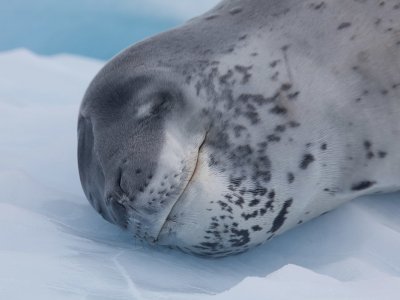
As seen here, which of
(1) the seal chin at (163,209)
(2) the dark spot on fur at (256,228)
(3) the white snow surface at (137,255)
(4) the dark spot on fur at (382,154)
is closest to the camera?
(3) the white snow surface at (137,255)

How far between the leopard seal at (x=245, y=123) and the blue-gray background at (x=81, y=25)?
3901mm

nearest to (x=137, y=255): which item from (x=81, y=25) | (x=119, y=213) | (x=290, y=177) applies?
(x=119, y=213)

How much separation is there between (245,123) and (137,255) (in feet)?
1.52

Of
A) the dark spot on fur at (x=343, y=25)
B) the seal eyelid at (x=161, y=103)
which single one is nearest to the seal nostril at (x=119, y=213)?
the seal eyelid at (x=161, y=103)

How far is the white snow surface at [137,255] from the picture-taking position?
1611 mm

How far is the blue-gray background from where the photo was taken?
598 centimetres

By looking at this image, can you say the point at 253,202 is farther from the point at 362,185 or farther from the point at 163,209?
the point at 362,185

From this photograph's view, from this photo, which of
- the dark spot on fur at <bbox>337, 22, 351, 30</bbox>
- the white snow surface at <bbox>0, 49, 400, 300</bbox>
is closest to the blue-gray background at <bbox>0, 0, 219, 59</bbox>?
the white snow surface at <bbox>0, 49, 400, 300</bbox>

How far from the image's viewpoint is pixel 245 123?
1858 millimetres

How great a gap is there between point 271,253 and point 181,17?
438cm

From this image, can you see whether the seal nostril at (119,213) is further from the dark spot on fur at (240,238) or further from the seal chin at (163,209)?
the dark spot on fur at (240,238)

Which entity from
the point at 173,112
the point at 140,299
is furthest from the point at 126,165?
the point at 140,299

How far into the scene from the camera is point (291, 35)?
2020mm

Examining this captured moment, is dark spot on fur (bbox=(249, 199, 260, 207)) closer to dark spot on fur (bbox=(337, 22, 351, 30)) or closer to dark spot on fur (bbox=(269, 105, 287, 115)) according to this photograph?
dark spot on fur (bbox=(269, 105, 287, 115))
